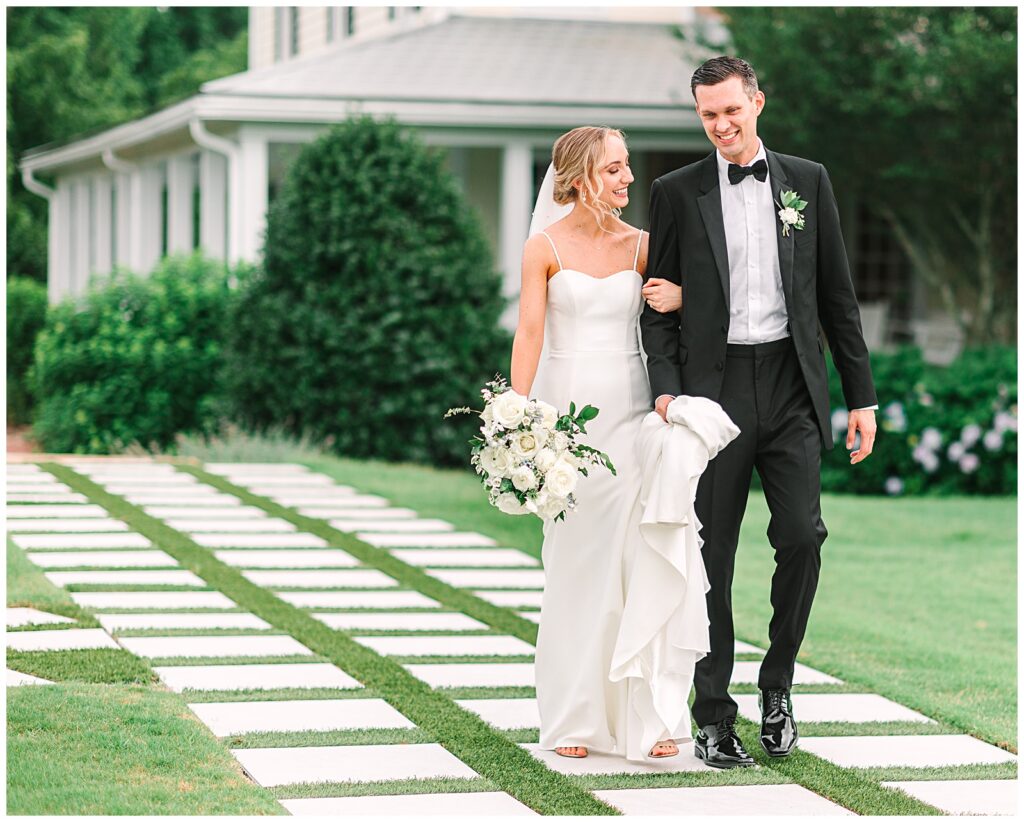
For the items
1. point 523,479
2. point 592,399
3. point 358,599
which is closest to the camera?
point 523,479

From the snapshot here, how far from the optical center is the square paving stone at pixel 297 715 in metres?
5.12

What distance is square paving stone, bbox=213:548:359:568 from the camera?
28.3 ft

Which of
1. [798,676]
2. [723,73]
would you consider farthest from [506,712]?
[723,73]

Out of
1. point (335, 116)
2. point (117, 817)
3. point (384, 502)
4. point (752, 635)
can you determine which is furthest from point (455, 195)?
point (117, 817)

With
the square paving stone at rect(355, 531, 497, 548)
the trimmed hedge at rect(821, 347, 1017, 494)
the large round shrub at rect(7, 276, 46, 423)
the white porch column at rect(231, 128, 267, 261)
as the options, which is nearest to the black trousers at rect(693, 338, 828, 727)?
the square paving stone at rect(355, 531, 497, 548)

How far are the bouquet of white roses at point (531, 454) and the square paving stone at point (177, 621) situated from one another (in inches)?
96.2

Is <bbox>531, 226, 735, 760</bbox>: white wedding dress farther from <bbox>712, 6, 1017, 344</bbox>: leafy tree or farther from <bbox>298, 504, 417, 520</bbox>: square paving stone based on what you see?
<bbox>712, 6, 1017, 344</bbox>: leafy tree

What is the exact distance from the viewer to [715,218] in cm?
488

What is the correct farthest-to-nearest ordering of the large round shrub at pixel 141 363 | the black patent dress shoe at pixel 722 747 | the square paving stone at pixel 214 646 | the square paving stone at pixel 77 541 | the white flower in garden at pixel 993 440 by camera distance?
the large round shrub at pixel 141 363, the white flower in garden at pixel 993 440, the square paving stone at pixel 77 541, the square paving stone at pixel 214 646, the black patent dress shoe at pixel 722 747

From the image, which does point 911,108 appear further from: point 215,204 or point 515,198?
point 215,204

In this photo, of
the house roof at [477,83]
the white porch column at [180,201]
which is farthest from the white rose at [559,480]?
the white porch column at [180,201]

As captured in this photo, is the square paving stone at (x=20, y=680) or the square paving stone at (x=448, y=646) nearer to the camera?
the square paving stone at (x=20, y=680)

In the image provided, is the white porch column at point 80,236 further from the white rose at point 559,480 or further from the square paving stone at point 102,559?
the white rose at point 559,480

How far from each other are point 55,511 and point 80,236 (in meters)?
14.0
